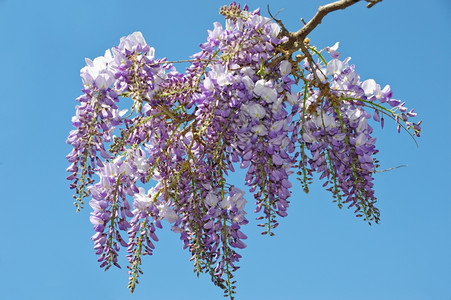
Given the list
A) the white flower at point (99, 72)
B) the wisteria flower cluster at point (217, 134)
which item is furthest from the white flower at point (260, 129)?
the white flower at point (99, 72)

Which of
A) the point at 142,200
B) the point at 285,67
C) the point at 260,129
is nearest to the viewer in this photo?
the point at 260,129

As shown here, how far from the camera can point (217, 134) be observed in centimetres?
289

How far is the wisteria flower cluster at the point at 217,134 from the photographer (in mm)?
2863

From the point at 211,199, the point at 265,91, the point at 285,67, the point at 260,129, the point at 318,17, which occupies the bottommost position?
the point at 211,199

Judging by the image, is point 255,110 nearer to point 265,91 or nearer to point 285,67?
point 265,91

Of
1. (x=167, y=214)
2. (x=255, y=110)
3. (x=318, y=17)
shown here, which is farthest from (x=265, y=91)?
(x=167, y=214)

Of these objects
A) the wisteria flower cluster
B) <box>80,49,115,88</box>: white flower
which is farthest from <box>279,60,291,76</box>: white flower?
<box>80,49,115,88</box>: white flower

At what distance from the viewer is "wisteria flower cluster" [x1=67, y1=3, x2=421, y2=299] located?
2.86 m

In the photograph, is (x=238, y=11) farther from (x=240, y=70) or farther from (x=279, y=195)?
(x=279, y=195)

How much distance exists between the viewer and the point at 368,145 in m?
3.00

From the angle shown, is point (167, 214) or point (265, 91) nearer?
point (265, 91)

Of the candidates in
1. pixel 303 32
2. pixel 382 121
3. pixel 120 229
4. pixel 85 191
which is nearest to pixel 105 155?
pixel 85 191

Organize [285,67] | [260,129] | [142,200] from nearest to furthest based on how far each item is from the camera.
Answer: [260,129]
[285,67]
[142,200]

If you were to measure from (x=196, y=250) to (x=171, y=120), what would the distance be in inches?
28.4
